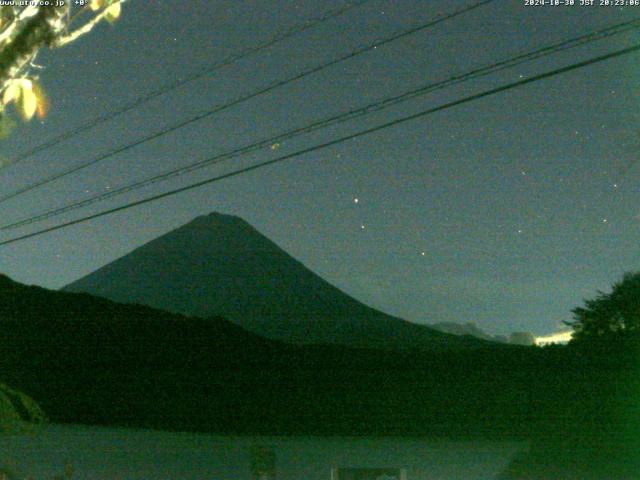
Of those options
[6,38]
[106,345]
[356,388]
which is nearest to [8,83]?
[6,38]

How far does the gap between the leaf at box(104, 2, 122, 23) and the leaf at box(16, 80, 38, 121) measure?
52cm

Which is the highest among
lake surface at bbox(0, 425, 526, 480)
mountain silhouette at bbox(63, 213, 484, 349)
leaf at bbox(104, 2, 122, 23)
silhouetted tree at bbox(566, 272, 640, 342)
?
mountain silhouette at bbox(63, 213, 484, 349)

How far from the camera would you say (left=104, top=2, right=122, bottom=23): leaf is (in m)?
3.79

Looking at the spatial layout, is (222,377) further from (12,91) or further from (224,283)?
(224,283)

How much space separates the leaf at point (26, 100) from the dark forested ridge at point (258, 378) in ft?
45.9

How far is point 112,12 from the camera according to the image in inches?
150

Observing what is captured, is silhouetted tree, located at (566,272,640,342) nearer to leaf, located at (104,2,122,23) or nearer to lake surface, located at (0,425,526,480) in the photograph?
lake surface, located at (0,425,526,480)

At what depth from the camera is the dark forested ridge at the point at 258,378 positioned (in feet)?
54.2

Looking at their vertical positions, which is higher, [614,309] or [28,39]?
[614,309]

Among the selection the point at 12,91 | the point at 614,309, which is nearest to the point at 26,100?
the point at 12,91

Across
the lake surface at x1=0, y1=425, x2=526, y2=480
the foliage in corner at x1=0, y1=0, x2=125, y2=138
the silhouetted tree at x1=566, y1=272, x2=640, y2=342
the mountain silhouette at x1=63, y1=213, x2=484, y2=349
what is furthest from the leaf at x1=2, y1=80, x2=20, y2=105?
the mountain silhouette at x1=63, y1=213, x2=484, y2=349

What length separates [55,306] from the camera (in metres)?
23.1

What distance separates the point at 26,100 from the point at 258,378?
16741 millimetres

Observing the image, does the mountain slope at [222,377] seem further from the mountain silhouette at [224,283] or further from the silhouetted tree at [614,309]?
the mountain silhouette at [224,283]
